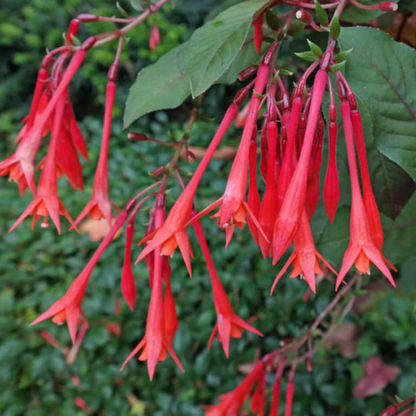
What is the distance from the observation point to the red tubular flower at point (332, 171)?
1.25 feet

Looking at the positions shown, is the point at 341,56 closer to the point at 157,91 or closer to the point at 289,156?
the point at 289,156

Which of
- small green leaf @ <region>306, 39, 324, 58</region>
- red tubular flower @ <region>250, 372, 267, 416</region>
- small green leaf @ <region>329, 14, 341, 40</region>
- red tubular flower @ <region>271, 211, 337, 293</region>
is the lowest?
red tubular flower @ <region>250, 372, 267, 416</region>

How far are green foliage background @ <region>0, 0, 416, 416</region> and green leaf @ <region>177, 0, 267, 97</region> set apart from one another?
35 cm

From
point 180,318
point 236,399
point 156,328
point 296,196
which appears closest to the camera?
point 296,196

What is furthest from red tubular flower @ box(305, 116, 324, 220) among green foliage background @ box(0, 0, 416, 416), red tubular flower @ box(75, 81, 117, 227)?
green foliage background @ box(0, 0, 416, 416)

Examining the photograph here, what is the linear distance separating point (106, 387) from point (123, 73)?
123 cm

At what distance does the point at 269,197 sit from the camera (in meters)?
0.38

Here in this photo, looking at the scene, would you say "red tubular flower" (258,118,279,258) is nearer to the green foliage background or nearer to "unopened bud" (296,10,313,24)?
"unopened bud" (296,10,313,24)

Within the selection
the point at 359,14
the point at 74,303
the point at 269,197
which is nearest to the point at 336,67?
the point at 269,197

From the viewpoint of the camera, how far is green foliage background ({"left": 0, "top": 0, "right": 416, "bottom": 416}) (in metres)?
1.05

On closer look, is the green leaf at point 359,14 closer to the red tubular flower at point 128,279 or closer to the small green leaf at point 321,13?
the small green leaf at point 321,13

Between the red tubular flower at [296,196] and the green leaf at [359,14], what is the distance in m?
0.20

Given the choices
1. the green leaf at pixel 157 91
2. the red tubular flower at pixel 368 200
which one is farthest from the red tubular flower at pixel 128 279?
the red tubular flower at pixel 368 200

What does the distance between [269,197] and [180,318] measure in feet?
3.10
